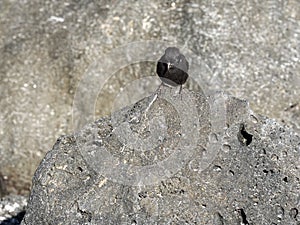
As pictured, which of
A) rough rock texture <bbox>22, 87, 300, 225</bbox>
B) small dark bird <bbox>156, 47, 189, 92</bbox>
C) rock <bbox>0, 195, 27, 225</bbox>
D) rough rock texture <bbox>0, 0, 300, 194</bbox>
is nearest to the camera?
rough rock texture <bbox>22, 87, 300, 225</bbox>

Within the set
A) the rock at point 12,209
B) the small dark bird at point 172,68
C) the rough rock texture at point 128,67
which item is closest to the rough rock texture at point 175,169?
the small dark bird at point 172,68

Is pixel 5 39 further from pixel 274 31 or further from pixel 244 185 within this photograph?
pixel 244 185

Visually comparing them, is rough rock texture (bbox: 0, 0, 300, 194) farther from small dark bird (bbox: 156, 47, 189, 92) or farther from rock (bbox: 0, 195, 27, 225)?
small dark bird (bbox: 156, 47, 189, 92)

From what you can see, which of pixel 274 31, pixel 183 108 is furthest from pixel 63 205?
pixel 274 31

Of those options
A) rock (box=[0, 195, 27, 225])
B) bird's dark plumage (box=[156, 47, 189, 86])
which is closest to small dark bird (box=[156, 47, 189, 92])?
bird's dark plumage (box=[156, 47, 189, 86])

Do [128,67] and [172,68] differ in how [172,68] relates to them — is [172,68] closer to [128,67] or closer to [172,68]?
[172,68]

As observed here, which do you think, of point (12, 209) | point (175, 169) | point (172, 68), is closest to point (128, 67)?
point (12, 209)

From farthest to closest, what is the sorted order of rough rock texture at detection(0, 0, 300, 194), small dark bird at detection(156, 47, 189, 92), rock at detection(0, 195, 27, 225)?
1. rough rock texture at detection(0, 0, 300, 194)
2. rock at detection(0, 195, 27, 225)
3. small dark bird at detection(156, 47, 189, 92)
